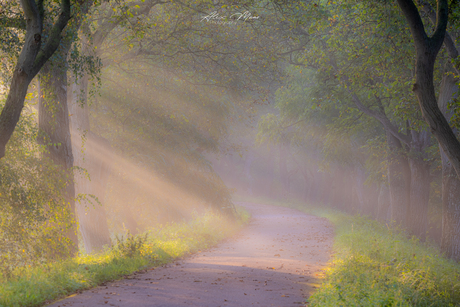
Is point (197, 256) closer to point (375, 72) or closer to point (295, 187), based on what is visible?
point (375, 72)

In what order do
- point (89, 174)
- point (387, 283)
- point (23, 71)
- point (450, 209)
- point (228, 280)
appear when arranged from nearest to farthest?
point (23, 71) → point (387, 283) → point (228, 280) → point (89, 174) → point (450, 209)

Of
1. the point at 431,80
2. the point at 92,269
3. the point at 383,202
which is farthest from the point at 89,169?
the point at 383,202

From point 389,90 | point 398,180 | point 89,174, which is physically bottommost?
point 398,180

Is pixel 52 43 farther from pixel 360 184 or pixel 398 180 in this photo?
pixel 360 184

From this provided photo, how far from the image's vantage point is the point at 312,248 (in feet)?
44.1

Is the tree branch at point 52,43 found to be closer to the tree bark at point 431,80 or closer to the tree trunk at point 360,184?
the tree bark at point 431,80

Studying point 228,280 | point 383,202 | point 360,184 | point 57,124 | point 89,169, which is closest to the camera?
point 228,280

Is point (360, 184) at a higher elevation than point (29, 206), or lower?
higher

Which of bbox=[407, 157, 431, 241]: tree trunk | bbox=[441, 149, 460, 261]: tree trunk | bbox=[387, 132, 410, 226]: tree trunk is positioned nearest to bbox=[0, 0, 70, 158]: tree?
bbox=[441, 149, 460, 261]: tree trunk

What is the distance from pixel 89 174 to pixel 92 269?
185 inches

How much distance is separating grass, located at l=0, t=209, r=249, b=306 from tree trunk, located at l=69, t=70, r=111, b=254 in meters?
2.05

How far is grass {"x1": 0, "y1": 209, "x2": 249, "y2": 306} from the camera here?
5.95 metres

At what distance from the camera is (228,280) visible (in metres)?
8.21

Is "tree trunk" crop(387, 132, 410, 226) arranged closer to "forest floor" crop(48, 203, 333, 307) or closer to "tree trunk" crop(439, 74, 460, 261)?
"tree trunk" crop(439, 74, 460, 261)
